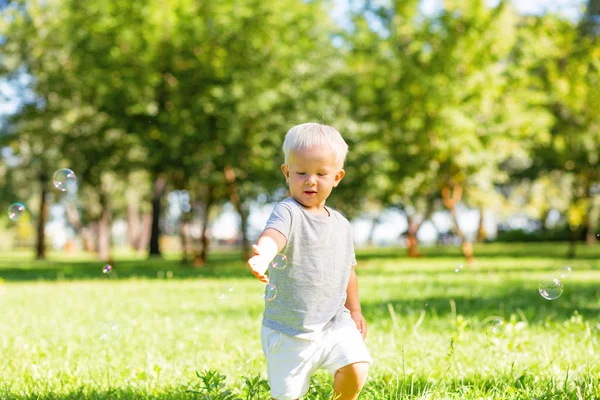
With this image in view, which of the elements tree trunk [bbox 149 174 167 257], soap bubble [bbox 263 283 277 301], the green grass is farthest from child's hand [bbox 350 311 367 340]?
tree trunk [bbox 149 174 167 257]

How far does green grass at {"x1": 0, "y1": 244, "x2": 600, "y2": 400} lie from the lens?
4.02 metres

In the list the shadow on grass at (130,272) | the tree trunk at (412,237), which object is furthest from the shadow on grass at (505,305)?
the tree trunk at (412,237)

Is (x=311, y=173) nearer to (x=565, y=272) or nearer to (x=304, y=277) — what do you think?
(x=304, y=277)

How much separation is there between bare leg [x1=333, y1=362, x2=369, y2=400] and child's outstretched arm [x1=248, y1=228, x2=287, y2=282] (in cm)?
67

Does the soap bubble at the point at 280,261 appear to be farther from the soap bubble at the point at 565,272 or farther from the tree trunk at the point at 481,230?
the tree trunk at the point at 481,230

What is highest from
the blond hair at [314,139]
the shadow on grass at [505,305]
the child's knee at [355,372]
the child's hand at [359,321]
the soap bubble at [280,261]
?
the blond hair at [314,139]

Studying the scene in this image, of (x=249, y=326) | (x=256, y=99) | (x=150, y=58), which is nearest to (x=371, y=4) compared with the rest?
(x=256, y=99)

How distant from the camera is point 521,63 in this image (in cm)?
1930

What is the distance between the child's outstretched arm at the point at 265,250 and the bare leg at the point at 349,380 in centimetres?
67

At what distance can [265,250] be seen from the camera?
2.94 meters

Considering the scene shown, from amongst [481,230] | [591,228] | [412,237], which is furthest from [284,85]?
[481,230]

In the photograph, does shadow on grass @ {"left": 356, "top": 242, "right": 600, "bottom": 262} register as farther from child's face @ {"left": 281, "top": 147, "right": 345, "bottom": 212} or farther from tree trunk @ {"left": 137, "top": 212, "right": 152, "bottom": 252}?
tree trunk @ {"left": 137, "top": 212, "right": 152, "bottom": 252}

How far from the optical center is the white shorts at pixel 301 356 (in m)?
3.25

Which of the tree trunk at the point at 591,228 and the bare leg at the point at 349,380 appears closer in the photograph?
the bare leg at the point at 349,380
